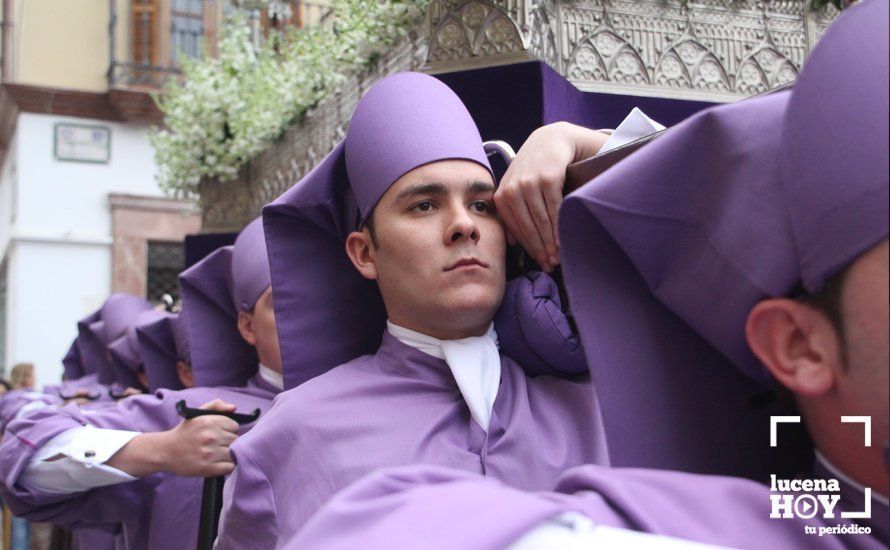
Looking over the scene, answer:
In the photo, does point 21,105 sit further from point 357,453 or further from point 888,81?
point 888,81

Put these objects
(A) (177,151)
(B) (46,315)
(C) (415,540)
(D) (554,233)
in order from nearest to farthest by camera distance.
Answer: (C) (415,540)
(D) (554,233)
(A) (177,151)
(B) (46,315)

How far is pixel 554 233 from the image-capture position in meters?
2.02

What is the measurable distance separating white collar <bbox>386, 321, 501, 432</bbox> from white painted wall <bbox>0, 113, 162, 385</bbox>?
1385 centimetres

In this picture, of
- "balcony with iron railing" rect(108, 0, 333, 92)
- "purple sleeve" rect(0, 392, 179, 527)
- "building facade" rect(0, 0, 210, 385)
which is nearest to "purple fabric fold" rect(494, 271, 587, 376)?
"purple sleeve" rect(0, 392, 179, 527)

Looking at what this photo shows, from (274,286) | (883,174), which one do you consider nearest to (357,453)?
(274,286)

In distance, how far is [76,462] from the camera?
11.7 feet

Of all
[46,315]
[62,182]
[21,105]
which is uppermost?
[21,105]

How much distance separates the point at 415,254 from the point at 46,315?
14.1 meters

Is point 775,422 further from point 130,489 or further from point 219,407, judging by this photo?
point 130,489

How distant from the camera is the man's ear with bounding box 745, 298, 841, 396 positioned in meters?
1.17

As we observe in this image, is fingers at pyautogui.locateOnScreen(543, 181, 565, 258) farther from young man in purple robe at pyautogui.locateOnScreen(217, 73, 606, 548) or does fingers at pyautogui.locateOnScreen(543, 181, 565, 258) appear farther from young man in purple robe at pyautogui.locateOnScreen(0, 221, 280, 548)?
young man in purple robe at pyautogui.locateOnScreen(0, 221, 280, 548)

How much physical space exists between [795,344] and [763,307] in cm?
5

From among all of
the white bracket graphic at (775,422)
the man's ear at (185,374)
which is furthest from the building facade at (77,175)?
the white bracket graphic at (775,422)

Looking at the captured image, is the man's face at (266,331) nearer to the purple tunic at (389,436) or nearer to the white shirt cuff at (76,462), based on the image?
the white shirt cuff at (76,462)
